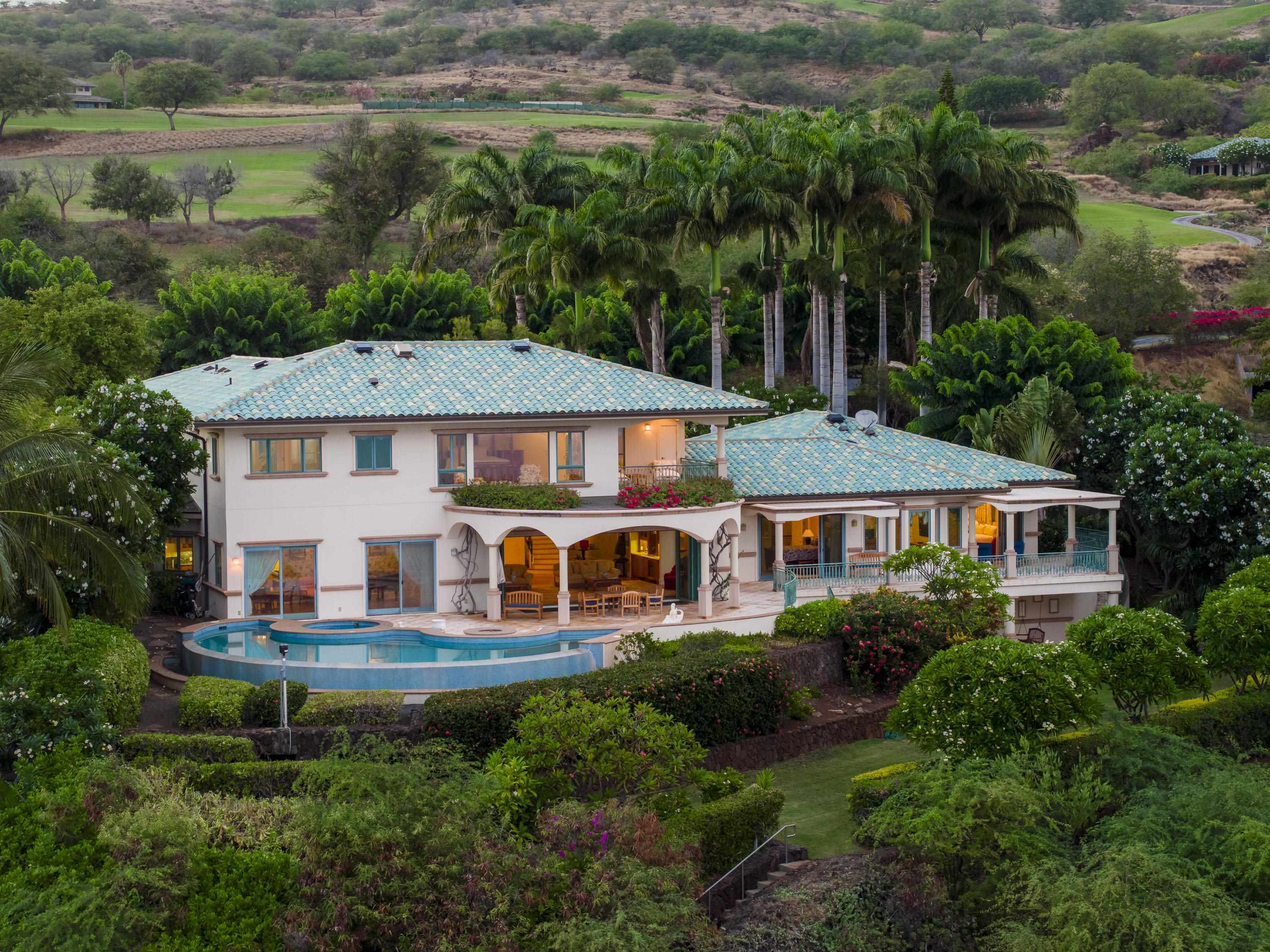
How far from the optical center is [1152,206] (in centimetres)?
11694

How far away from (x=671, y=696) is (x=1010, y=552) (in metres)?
14.2

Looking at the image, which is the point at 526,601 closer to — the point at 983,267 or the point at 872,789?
the point at 872,789

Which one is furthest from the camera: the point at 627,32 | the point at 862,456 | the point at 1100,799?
the point at 627,32

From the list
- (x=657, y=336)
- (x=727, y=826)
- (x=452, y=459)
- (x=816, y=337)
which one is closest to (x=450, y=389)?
(x=452, y=459)

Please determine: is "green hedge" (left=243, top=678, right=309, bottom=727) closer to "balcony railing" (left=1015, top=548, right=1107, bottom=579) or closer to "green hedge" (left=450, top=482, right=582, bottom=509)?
"green hedge" (left=450, top=482, right=582, bottom=509)

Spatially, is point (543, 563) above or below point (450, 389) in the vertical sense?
below

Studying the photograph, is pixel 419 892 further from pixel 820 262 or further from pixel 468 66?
pixel 468 66

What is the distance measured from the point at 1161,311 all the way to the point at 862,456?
38808 millimetres

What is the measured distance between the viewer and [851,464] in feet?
136

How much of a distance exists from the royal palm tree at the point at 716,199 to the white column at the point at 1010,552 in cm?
1124

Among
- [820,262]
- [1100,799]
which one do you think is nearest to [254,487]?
[1100,799]

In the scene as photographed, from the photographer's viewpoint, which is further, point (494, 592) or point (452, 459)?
point (452, 459)

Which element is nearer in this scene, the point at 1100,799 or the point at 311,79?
the point at 1100,799

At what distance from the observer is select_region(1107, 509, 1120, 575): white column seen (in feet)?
135
